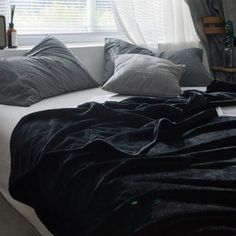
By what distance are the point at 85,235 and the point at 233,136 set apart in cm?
71

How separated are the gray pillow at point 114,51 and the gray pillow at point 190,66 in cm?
17

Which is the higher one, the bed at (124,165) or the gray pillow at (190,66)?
the gray pillow at (190,66)

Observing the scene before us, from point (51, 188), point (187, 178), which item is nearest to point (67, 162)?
point (51, 188)

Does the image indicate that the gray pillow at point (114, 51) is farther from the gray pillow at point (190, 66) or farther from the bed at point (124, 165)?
the bed at point (124, 165)

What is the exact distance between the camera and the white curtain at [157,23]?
3.18m

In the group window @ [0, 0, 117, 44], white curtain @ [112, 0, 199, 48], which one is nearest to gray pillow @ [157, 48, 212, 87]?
white curtain @ [112, 0, 199, 48]

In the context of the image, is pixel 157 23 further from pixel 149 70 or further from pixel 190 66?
pixel 149 70

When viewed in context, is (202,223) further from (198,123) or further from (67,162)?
(198,123)

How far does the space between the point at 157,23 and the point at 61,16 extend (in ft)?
2.54

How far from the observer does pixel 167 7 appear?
323cm

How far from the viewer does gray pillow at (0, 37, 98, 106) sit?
90.6 inches

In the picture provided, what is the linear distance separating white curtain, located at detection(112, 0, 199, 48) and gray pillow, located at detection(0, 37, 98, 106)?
0.66 metres

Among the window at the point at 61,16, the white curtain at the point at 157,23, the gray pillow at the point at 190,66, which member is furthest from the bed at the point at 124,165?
the white curtain at the point at 157,23

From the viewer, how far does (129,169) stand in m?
1.29
